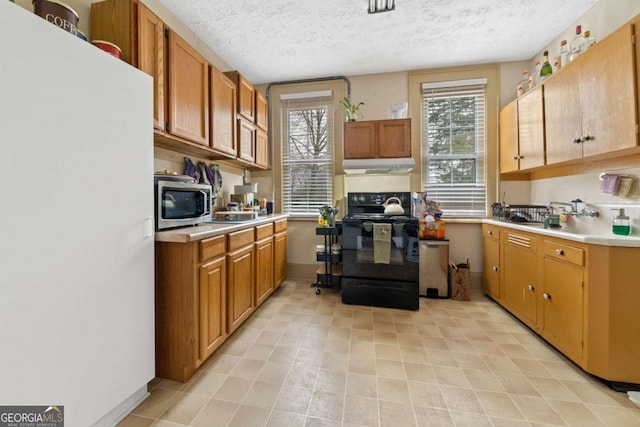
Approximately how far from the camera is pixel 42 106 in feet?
3.08

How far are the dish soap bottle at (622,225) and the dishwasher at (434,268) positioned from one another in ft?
4.35

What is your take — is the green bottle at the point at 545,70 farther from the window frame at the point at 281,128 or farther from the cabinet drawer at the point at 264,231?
the cabinet drawer at the point at 264,231

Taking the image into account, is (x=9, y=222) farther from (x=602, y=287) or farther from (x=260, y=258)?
(x=602, y=287)

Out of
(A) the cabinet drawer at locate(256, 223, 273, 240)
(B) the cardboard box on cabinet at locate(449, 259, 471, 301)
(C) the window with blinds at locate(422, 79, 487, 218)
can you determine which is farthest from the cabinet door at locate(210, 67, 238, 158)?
(B) the cardboard box on cabinet at locate(449, 259, 471, 301)

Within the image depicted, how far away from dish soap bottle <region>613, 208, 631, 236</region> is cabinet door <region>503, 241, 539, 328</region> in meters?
0.50

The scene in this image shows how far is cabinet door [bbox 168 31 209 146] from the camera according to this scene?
1.80 meters

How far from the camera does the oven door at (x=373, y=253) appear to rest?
105 inches

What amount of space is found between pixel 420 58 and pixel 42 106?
3.35 meters

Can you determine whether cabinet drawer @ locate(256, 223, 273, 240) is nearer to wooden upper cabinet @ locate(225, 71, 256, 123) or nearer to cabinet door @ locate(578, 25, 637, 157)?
wooden upper cabinet @ locate(225, 71, 256, 123)

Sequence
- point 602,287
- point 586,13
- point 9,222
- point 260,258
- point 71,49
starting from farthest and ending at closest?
point 260,258 < point 586,13 < point 602,287 < point 71,49 < point 9,222

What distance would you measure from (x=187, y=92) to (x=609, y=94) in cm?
297

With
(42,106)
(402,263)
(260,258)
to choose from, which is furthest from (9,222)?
(402,263)

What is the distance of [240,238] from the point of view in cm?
214

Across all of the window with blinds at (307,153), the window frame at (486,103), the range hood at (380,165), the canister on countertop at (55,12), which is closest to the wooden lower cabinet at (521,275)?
the window frame at (486,103)
